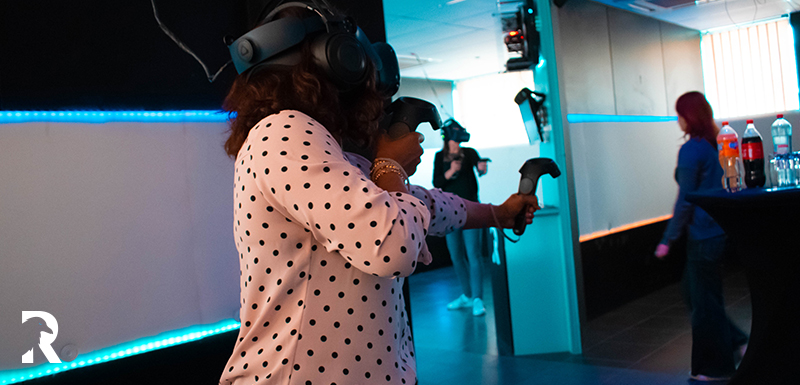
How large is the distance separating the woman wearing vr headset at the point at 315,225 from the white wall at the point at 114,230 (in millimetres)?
868

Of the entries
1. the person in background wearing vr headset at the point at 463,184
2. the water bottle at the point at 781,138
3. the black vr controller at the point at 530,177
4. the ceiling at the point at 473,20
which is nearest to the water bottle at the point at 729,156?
the water bottle at the point at 781,138

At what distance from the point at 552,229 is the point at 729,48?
3.97 m

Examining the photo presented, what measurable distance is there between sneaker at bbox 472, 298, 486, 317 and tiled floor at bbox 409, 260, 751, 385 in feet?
0.22

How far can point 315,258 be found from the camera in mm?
783

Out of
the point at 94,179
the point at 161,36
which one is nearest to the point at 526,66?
the point at 161,36

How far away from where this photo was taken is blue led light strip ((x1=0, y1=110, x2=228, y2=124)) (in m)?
1.46

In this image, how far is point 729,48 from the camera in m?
6.05

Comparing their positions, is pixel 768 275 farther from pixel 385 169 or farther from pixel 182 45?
pixel 182 45

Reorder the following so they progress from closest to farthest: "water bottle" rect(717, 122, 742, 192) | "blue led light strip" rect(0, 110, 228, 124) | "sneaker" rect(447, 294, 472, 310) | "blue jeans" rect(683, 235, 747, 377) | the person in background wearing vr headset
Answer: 1. "blue led light strip" rect(0, 110, 228, 124)
2. "blue jeans" rect(683, 235, 747, 377)
3. "water bottle" rect(717, 122, 742, 192)
4. the person in background wearing vr headset
5. "sneaker" rect(447, 294, 472, 310)

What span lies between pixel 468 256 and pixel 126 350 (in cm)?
327

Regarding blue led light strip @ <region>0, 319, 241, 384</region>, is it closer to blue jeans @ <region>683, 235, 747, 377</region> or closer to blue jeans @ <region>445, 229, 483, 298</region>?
blue jeans @ <region>683, 235, 747, 377</region>

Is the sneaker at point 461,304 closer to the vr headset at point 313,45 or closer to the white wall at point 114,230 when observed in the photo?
the white wall at point 114,230

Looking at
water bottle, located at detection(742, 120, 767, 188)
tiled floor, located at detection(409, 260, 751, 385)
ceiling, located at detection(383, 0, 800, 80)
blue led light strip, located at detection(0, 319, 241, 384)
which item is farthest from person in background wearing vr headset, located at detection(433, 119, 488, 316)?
blue led light strip, located at detection(0, 319, 241, 384)

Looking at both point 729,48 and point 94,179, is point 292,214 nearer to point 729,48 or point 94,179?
point 94,179
